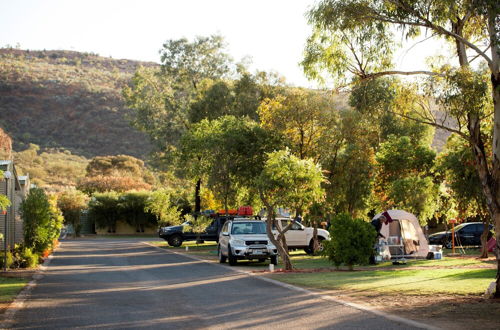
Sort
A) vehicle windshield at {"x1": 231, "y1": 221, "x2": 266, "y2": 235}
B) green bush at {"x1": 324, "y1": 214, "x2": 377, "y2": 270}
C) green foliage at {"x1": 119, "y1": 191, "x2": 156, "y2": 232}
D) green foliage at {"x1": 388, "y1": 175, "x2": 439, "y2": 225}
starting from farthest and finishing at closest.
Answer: green foliage at {"x1": 119, "y1": 191, "x2": 156, "y2": 232}
green foliage at {"x1": 388, "y1": 175, "x2": 439, "y2": 225}
vehicle windshield at {"x1": 231, "y1": 221, "x2": 266, "y2": 235}
green bush at {"x1": 324, "y1": 214, "x2": 377, "y2": 270}

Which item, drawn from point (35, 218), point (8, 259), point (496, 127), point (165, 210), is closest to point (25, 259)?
point (8, 259)

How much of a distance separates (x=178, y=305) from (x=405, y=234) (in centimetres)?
1631

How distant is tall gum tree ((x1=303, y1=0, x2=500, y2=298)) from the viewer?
1279cm

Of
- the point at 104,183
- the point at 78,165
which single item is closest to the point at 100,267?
the point at 104,183

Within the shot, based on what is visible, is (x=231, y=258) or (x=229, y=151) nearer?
(x=231, y=258)

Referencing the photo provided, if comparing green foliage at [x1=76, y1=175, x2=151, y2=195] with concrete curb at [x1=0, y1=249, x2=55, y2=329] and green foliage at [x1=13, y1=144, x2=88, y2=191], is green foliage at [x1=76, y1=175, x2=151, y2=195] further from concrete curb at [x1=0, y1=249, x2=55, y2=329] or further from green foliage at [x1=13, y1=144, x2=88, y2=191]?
concrete curb at [x1=0, y1=249, x2=55, y2=329]

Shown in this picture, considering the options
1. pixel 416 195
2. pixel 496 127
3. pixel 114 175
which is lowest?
pixel 416 195

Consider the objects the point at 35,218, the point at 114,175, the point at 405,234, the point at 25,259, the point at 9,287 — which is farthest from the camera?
the point at 114,175

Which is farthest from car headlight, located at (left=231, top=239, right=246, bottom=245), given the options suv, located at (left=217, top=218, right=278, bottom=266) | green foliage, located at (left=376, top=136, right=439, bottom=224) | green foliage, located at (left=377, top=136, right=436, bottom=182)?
green foliage, located at (left=377, top=136, right=436, bottom=182)

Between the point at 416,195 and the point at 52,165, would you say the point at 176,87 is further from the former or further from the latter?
the point at 52,165

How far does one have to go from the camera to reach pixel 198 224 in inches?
1485

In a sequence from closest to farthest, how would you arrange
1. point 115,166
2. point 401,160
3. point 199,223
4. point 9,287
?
point 9,287, point 401,160, point 199,223, point 115,166

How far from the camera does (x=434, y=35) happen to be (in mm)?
14453

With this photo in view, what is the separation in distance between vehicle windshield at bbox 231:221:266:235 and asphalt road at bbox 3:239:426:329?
4813 mm
